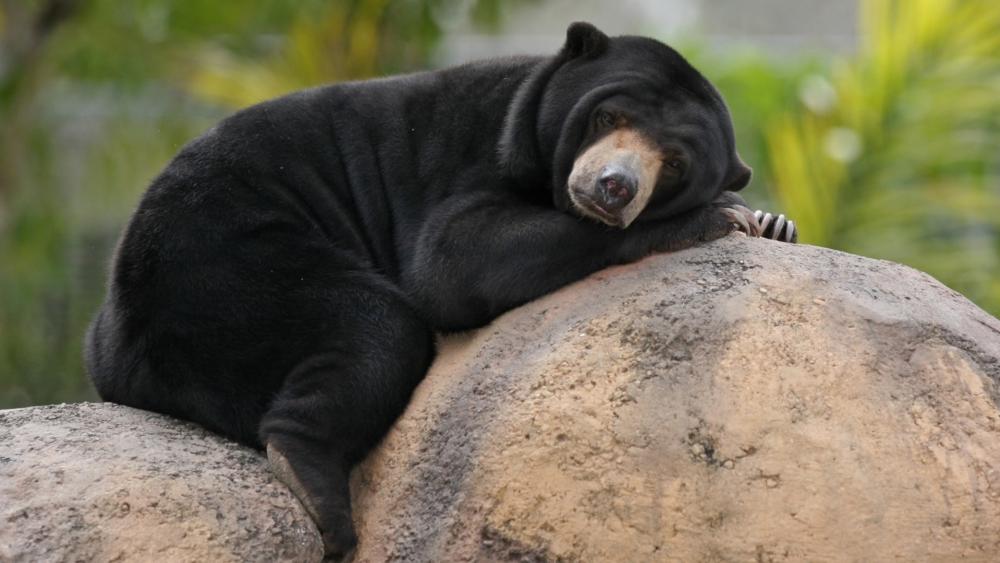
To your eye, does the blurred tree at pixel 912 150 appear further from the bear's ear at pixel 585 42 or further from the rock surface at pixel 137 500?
the rock surface at pixel 137 500

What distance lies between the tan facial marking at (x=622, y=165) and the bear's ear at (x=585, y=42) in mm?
403

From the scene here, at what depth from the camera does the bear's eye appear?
4371 millimetres

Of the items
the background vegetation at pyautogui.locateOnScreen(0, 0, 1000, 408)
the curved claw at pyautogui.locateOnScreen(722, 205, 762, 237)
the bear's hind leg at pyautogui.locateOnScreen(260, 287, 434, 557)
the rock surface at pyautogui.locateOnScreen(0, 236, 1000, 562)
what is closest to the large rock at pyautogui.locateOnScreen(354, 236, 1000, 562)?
→ the rock surface at pyautogui.locateOnScreen(0, 236, 1000, 562)

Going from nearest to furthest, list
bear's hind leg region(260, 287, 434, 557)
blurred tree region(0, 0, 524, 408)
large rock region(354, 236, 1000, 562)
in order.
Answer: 1. large rock region(354, 236, 1000, 562)
2. bear's hind leg region(260, 287, 434, 557)
3. blurred tree region(0, 0, 524, 408)

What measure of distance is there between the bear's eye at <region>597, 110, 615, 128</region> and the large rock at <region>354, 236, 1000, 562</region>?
1.96 feet

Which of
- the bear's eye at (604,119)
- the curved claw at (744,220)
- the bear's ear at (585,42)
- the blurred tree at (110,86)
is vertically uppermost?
the bear's ear at (585,42)

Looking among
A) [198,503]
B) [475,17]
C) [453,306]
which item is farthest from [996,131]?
[198,503]

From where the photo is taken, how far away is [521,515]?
3666 mm

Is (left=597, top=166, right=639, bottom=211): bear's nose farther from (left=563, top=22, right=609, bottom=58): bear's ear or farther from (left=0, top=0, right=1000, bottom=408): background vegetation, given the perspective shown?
(left=0, top=0, right=1000, bottom=408): background vegetation

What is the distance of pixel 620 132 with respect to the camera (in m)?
4.33

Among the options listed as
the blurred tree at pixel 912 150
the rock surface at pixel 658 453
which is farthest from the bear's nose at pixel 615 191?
the blurred tree at pixel 912 150

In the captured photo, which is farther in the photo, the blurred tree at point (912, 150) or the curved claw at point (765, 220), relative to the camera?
the blurred tree at point (912, 150)

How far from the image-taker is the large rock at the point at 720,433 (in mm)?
3561

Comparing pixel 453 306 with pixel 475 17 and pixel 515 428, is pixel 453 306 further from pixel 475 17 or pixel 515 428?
pixel 475 17
